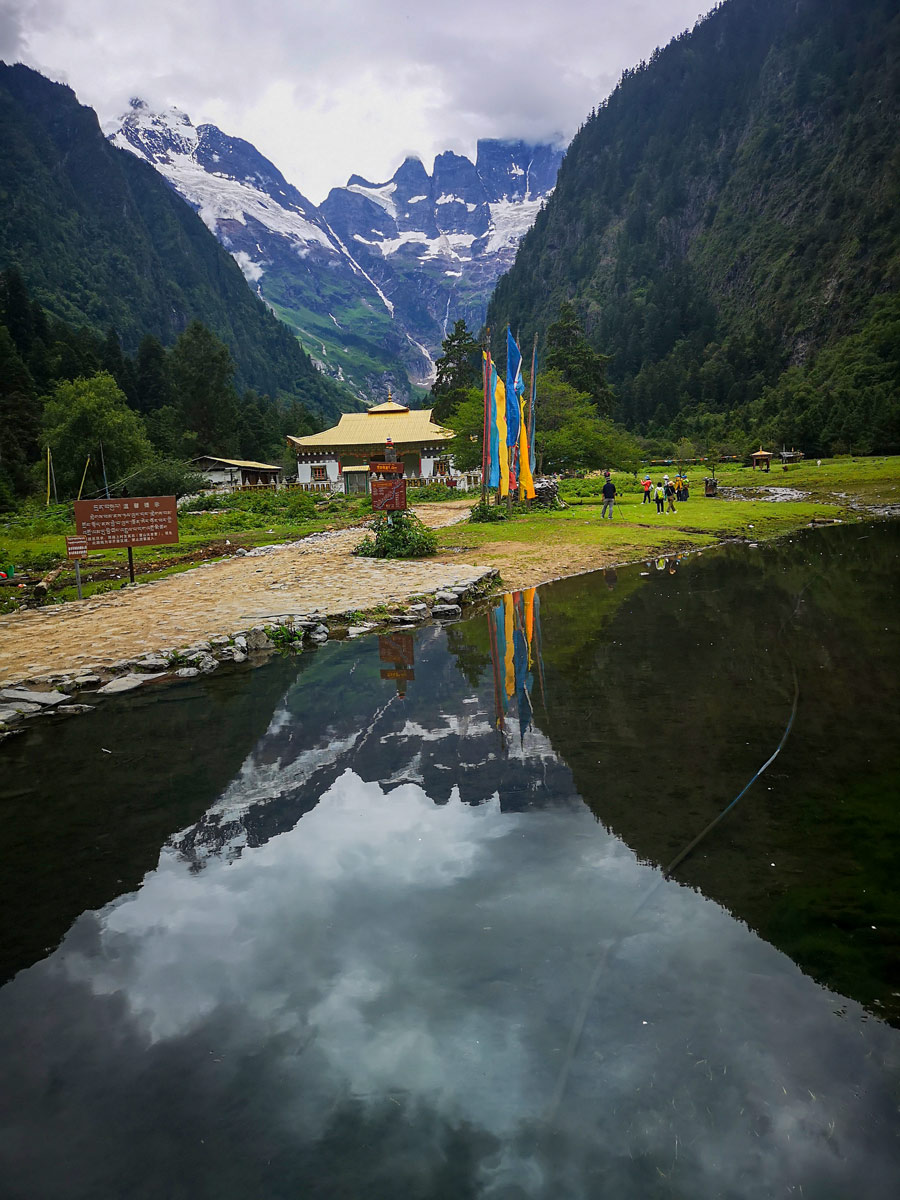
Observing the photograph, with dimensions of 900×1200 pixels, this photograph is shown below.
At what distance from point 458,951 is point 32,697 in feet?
23.7

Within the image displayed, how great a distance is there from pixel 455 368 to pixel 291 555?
61.4 metres

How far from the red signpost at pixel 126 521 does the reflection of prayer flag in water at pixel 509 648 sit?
8.21 meters

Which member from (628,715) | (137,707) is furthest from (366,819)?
(137,707)

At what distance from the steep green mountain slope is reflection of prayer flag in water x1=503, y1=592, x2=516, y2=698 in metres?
143

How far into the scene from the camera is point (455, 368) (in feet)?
257

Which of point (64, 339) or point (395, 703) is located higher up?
point (64, 339)

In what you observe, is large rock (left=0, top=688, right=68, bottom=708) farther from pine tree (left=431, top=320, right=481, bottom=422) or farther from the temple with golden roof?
pine tree (left=431, top=320, right=481, bottom=422)

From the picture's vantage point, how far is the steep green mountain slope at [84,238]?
142250 mm

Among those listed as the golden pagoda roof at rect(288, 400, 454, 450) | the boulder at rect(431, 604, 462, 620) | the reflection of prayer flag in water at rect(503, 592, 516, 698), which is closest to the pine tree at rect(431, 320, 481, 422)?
the golden pagoda roof at rect(288, 400, 454, 450)

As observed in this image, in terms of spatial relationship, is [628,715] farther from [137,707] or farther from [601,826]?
[137,707]

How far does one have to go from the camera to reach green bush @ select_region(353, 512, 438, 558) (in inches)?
835

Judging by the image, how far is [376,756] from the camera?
7328 millimetres

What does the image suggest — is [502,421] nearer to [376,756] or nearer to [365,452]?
[376,756]

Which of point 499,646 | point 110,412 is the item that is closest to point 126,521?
point 499,646
